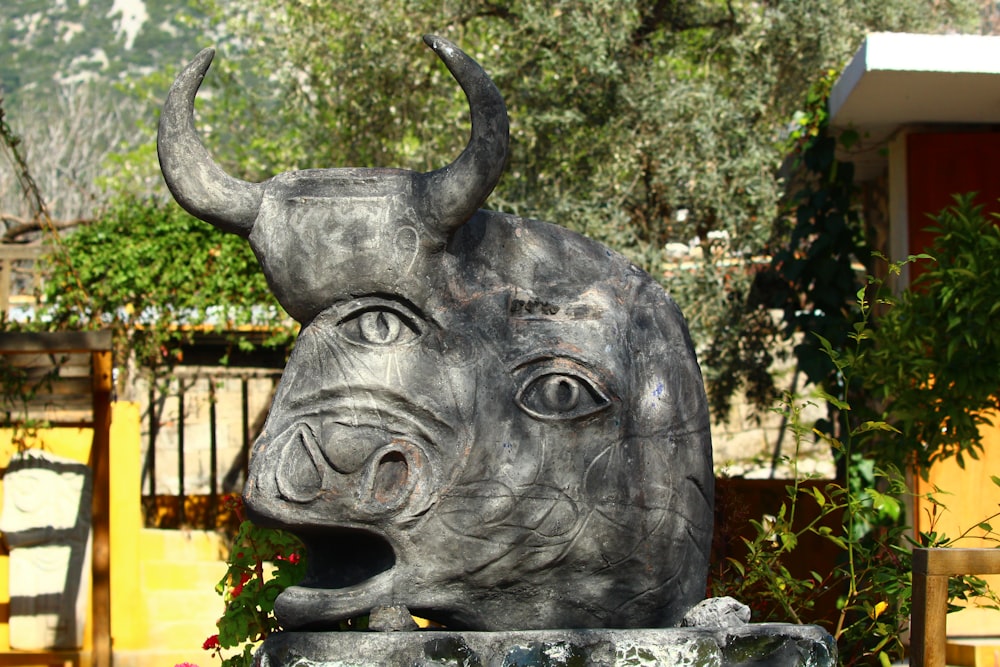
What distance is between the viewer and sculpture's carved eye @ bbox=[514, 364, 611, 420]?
3.27 metres

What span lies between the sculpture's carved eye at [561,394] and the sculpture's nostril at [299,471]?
57 cm

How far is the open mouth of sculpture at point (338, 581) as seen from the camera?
316 cm

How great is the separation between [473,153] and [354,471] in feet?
2.90

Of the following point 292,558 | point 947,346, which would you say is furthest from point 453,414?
point 947,346

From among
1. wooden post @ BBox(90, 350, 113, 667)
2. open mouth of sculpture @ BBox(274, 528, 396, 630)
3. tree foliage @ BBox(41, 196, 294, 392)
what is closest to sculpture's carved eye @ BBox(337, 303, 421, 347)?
open mouth of sculpture @ BBox(274, 528, 396, 630)

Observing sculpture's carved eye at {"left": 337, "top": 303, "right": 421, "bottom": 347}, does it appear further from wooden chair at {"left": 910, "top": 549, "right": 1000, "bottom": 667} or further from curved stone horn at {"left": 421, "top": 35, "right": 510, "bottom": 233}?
wooden chair at {"left": 910, "top": 549, "right": 1000, "bottom": 667}

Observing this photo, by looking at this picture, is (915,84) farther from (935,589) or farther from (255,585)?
(255,585)

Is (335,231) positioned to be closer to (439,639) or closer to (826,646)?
(439,639)

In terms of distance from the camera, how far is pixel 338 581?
336 cm

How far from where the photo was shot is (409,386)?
3.21 meters

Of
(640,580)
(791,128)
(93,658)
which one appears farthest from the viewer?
(791,128)

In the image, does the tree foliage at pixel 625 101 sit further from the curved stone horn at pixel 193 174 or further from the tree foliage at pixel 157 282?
the curved stone horn at pixel 193 174

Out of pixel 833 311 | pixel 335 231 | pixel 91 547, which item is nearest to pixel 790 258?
pixel 833 311

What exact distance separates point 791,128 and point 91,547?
6.06 m
